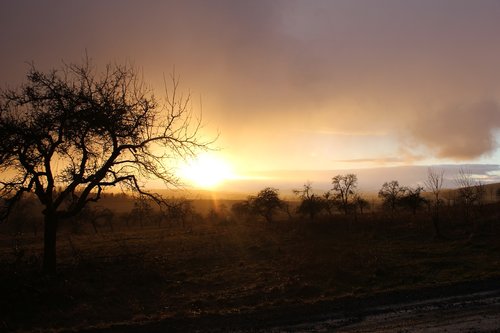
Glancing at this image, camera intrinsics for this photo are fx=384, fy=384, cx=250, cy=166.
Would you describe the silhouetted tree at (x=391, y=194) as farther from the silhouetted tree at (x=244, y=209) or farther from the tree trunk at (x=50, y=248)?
the tree trunk at (x=50, y=248)

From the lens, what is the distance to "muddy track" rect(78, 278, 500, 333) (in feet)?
29.3

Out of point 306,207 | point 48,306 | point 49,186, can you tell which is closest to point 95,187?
point 49,186

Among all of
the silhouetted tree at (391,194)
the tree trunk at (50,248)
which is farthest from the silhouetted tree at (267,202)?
the tree trunk at (50,248)

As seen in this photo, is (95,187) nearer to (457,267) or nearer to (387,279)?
(387,279)

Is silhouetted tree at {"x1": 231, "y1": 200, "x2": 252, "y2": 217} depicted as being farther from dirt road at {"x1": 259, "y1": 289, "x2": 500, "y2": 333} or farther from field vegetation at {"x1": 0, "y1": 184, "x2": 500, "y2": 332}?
dirt road at {"x1": 259, "y1": 289, "x2": 500, "y2": 333}

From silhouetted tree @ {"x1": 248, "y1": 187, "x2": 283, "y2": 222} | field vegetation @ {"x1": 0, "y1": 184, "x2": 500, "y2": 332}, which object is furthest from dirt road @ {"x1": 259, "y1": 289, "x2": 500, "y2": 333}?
silhouetted tree @ {"x1": 248, "y1": 187, "x2": 283, "y2": 222}

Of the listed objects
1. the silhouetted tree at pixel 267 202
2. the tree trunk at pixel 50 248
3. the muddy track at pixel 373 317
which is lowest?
the muddy track at pixel 373 317

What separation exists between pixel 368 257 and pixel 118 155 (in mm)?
13773

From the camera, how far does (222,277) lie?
1725 centimetres

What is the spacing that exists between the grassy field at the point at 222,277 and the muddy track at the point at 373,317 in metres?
0.65

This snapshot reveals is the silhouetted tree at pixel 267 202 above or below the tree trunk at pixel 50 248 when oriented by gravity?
above

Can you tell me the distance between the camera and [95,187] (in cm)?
1872

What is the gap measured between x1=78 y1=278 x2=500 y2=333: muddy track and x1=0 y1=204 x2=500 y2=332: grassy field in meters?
0.65

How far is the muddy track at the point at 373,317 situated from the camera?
8.93 m
